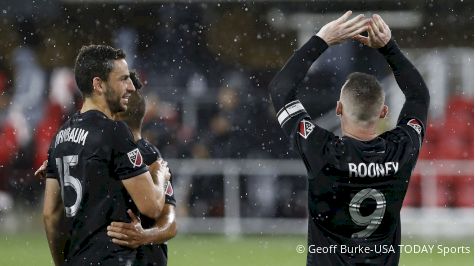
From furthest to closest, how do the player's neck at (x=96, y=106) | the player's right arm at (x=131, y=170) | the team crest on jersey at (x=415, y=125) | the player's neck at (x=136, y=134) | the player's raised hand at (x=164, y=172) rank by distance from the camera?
the player's neck at (x=136, y=134), the player's raised hand at (x=164, y=172), the player's neck at (x=96, y=106), the player's right arm at (x=131, y=170), the team crest on jersey at (x=415, y=125)

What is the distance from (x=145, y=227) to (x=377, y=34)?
1.53 meters

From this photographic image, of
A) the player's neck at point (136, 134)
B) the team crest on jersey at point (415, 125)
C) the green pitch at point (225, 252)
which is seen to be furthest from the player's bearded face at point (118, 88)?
the green pitch at point (225, 252)

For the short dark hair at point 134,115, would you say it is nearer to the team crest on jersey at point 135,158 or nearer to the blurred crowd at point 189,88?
the team crest on jersey at point 135,158

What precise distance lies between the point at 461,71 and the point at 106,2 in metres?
5.48

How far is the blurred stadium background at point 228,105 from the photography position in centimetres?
1265

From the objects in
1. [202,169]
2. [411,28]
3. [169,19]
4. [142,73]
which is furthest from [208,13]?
[202,169]

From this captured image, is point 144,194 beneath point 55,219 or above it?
above

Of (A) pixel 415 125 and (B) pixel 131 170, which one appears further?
Result: (B) pixel 131 170

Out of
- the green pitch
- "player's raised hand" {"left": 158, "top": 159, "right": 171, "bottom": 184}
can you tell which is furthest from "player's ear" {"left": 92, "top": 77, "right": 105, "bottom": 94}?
the green pitch

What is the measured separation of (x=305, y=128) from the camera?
4.41m

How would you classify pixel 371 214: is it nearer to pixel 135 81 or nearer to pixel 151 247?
pixel 151 247

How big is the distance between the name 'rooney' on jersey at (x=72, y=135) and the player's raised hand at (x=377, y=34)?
1.29 m

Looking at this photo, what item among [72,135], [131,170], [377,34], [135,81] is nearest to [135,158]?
[131,170]

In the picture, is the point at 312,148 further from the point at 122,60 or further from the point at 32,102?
the point at 32,102
